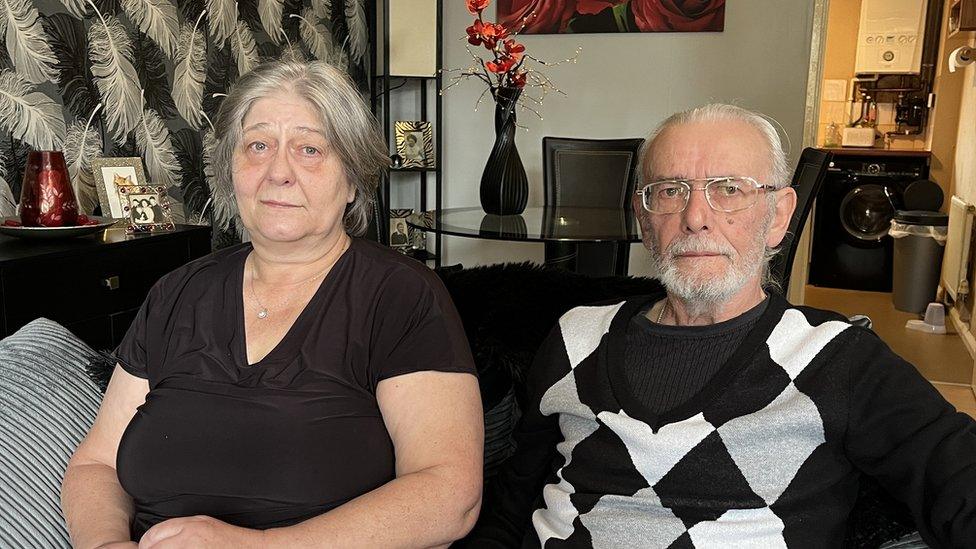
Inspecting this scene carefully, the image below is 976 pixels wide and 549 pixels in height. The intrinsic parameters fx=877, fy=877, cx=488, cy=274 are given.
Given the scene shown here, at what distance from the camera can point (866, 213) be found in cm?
612

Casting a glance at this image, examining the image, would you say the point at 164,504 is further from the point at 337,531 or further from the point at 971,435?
the point at 971,435

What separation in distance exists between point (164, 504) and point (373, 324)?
0.40m

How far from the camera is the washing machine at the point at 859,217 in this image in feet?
19.9

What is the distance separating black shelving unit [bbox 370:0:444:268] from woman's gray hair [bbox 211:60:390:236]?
3.10 metres

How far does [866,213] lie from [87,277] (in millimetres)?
5282

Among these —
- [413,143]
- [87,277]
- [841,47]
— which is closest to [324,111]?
[87,277]

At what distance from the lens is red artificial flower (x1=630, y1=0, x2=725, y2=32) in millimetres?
4820

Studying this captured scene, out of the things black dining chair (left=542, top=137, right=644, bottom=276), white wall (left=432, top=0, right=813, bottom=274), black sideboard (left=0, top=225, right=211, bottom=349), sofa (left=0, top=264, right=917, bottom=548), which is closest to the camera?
sofa (left=0, top=264, right=917, bottom=548)

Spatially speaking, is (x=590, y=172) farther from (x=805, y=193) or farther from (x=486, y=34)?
(x=805, y=193)

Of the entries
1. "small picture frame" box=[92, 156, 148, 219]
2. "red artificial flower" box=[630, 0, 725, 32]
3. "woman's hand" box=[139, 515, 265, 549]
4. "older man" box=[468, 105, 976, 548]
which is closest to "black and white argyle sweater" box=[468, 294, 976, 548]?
"older man" box=[468, 105, 976, 548]

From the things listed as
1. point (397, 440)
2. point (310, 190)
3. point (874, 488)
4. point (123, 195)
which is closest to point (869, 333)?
point (874, 488)

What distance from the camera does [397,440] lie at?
49.0 inches

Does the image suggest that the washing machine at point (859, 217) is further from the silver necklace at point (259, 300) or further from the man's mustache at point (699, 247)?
the silver necklace at point (259, 300)

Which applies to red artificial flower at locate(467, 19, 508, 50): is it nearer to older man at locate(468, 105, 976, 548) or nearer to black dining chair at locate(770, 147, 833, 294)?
black dining chair at locate(770, 147, 833, 294)
